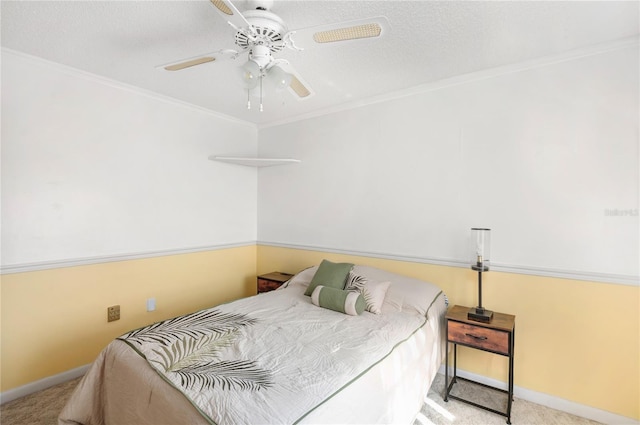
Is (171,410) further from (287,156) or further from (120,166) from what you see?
(287,156)

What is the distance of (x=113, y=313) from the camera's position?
9.11 feet

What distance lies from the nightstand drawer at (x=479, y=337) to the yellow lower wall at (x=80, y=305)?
2.72 m

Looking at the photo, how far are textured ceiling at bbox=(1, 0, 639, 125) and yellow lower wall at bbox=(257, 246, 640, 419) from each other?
1714 mm

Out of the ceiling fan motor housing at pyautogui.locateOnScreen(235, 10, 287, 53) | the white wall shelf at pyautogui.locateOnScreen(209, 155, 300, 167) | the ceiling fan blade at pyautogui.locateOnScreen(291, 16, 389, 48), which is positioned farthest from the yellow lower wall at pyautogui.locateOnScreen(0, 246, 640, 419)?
the ceiling fan motor housing at pyautogui.locateOnScreen(235, 10, 287, 53)

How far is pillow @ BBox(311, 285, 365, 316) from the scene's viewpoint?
2285 millimetres

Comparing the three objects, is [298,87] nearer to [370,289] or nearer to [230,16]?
[230,16]

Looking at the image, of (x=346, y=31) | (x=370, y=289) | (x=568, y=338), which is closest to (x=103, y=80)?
(x=346, y=31)

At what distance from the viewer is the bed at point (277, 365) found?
1271 millimetres

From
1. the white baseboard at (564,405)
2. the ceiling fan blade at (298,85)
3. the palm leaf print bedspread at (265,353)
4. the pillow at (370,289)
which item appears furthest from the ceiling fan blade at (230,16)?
the white baseboard at (564,405)

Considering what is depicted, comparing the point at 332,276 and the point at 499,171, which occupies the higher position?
the point at 499,171

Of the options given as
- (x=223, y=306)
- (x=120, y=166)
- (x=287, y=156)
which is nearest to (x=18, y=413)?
(x=223, y=306)

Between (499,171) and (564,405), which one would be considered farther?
(499,171)

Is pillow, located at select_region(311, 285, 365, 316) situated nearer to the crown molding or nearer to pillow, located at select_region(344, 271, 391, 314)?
pillow, located at select_region(344, 271, 391, 314)

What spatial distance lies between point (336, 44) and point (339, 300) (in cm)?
188
